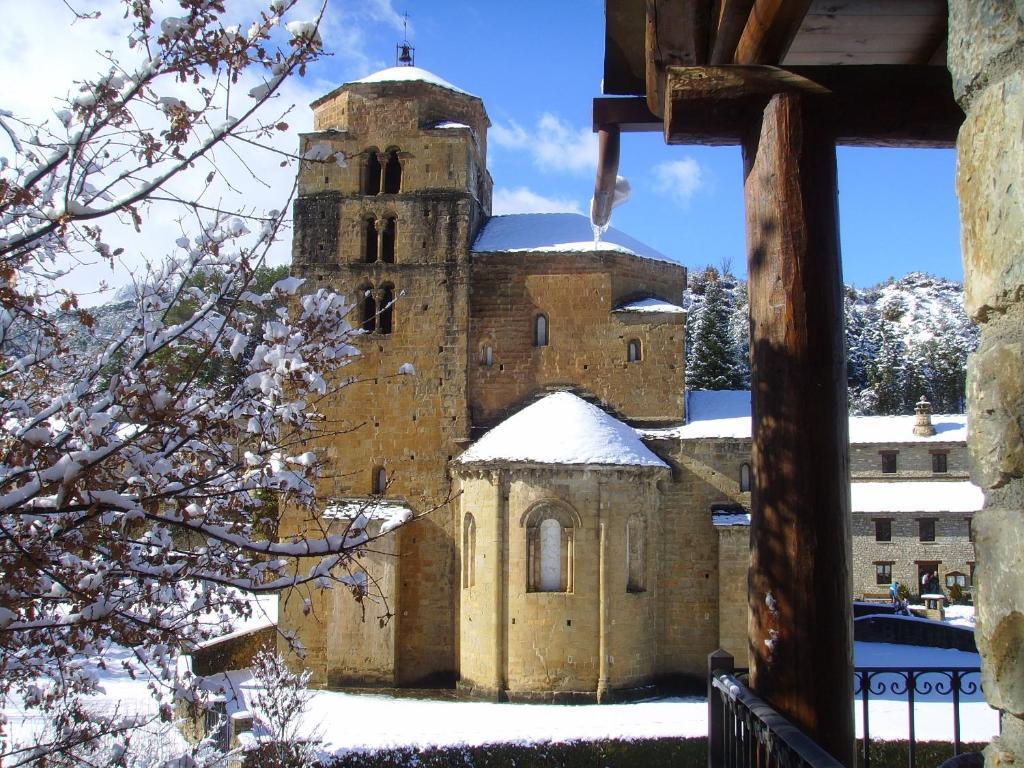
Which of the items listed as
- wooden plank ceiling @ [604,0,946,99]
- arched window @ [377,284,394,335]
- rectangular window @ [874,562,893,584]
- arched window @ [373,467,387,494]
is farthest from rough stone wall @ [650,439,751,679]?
rectangular window @ [874,562,893,584]

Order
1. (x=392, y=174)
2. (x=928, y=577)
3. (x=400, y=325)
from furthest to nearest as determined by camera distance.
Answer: (x=928, y=577), (x=392, y=174), (x=400, y=325)

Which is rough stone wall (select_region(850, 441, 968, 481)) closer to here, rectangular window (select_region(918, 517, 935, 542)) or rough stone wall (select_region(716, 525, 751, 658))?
rectangular window (select_region(918, 517, 935, 542))

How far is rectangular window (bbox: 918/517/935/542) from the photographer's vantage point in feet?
107

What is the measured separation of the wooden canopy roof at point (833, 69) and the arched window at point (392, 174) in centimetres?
1788

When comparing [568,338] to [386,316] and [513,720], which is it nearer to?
[386,316]

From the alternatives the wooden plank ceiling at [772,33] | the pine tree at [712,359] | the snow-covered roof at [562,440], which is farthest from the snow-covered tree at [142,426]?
the pine tree at [712,359]

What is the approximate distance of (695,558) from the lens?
19.2m

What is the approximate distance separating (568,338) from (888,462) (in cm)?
2010

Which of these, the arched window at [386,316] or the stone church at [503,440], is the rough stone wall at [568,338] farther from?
the arched window at [386,316]

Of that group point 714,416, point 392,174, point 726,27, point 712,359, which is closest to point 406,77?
point 392,174

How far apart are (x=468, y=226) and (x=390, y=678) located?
10071mm

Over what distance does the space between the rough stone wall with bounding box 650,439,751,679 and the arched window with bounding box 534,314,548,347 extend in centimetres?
345

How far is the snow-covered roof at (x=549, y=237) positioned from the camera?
20.7m

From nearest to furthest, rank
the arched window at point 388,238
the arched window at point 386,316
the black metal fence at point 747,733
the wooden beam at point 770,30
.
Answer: the black metal fence at point 747,733, the wooden beam at point 770,30, the arched window at point 386,316, the arched window at point 388,238
